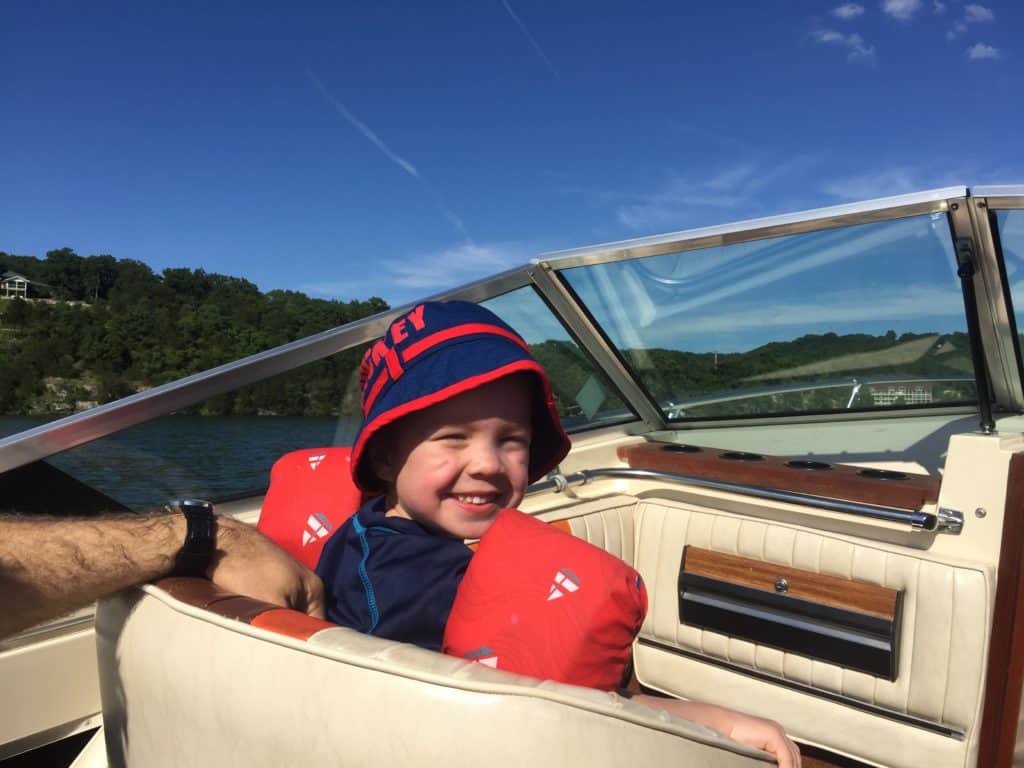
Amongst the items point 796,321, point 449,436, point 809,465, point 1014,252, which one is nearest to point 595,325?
point 796,321

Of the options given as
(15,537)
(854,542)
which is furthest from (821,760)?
(15,537)

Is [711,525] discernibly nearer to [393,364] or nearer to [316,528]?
[316,528]

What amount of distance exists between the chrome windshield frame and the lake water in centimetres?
4

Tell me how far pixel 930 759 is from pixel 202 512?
1779mm

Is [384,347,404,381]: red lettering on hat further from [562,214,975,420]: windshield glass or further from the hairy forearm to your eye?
[562,214,975,420]: windshield glass

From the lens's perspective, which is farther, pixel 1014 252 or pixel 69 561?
pixel 1014 252

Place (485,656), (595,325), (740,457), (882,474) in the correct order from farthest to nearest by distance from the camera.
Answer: (595,325)
(740,457)
(882,474)
(485,656)

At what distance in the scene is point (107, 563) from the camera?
108 cm

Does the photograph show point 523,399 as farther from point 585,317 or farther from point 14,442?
point 585,317

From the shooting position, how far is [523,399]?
1.41m

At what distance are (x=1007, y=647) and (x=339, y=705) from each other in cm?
169

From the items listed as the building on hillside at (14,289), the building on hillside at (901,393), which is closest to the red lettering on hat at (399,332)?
the building on hillside at (14,289)

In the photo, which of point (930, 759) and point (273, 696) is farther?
point (930, 759)

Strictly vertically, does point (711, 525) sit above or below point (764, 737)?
above
